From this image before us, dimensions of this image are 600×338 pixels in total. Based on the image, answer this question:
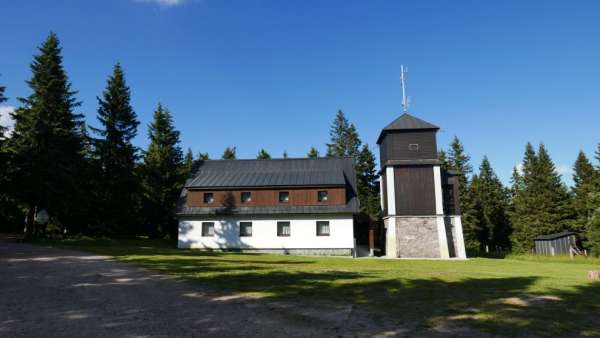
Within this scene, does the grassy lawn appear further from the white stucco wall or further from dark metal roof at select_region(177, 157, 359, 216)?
dark metal roof at select_region(177, 157, 359, 216)

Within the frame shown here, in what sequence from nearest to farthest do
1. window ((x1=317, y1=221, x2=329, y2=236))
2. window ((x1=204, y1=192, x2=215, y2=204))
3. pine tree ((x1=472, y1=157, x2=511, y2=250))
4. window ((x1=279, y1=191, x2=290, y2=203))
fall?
window ((x1=317, y1=221, x2=329, y2=236))
window ((x1=279, y1=191, x2=290, y2=203))
window ((x1=204, y1=192, x2=215, y2=204))
pine tree ((x1=472, y1=157, x2=511, y2=250))

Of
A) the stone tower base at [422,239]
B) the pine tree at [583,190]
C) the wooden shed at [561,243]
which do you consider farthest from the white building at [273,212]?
the pine tree at [583,190]

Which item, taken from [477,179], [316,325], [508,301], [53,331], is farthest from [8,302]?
[477,179]

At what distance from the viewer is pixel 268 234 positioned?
31.1m

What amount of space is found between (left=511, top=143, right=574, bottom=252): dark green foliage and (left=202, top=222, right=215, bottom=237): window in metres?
41.9

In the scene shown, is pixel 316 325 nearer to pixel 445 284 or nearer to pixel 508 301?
pixel 508 301

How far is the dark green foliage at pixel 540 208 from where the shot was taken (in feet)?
166

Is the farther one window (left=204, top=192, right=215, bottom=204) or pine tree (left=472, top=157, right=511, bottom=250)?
pine tree (left=472, top=157, right=511, bottom=250)

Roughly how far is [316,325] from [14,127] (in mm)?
34903

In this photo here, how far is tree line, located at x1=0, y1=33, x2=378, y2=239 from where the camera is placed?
29109 millimetres

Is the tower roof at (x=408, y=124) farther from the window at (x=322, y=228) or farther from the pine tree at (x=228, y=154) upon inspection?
the pine tree at (x=228, y=154)

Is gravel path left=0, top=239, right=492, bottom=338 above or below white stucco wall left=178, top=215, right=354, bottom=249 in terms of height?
below

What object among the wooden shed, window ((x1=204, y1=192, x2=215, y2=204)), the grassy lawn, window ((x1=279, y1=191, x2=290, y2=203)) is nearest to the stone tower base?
window ((x1=279, y1=191, x2=290, y2=203))

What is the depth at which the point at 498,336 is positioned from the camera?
19.0ft
